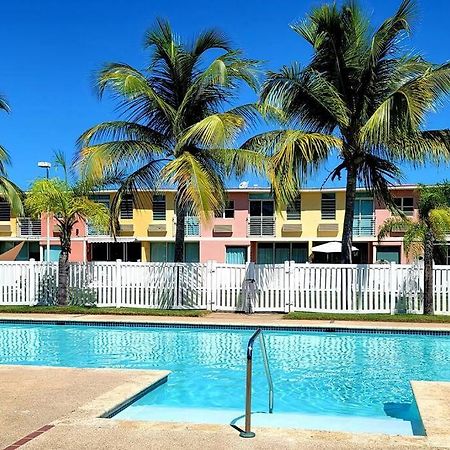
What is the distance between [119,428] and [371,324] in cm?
1080

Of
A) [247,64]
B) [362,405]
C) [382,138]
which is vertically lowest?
[362,405]

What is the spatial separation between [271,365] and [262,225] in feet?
87.1

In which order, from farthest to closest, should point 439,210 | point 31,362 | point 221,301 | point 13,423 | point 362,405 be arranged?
1. point 221,301
2. point 439,210
3. point 31,362
4. point 362,405
5. point 13,423

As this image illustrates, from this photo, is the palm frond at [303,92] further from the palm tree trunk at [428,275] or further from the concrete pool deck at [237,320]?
the concrete pool deck at [237,320]

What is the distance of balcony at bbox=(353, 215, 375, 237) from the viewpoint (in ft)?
121

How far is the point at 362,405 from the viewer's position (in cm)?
859

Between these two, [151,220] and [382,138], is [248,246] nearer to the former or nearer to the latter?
[151,220]

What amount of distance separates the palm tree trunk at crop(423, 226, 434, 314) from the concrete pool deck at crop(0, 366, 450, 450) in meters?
9.94

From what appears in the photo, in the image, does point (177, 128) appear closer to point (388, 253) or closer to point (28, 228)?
point (388, 253)

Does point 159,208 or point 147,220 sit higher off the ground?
point 159,208

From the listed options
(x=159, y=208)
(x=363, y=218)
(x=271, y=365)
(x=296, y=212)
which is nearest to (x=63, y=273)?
(x=271, y=365)

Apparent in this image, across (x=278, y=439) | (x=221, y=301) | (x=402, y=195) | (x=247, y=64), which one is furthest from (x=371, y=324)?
(x=402, y=195)

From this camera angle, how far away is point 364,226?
1457 inches

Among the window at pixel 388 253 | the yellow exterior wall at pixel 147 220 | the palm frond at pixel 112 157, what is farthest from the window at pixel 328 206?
the palm frond at pixel 112 157
